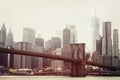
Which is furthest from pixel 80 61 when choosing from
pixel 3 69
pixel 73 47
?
pixel 3 69

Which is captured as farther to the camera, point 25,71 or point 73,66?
point 25,71

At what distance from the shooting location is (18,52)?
69875mm

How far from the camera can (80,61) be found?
287 feet

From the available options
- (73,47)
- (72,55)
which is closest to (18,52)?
(72,55)

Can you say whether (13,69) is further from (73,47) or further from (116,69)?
(116,69)

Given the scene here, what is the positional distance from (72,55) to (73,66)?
10140 mm

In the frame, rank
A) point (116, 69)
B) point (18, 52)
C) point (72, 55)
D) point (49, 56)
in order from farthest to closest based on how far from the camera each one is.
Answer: point (116, 69) → point (72, 55) → point (49, 56) → point (18, 52)

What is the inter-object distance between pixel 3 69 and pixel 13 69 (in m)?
6.64

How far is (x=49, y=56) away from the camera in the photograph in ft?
245

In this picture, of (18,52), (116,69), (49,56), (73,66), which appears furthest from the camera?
(116,69)

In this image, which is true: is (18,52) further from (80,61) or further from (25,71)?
(25,71)

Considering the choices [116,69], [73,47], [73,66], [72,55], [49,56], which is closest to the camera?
[49,56]

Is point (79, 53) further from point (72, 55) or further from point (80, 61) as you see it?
point (80, 61)

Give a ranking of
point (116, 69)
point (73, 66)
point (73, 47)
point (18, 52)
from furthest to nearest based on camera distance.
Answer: point (116, 69) → point (73, 47) → point (73, 66) → point (18, 52)
